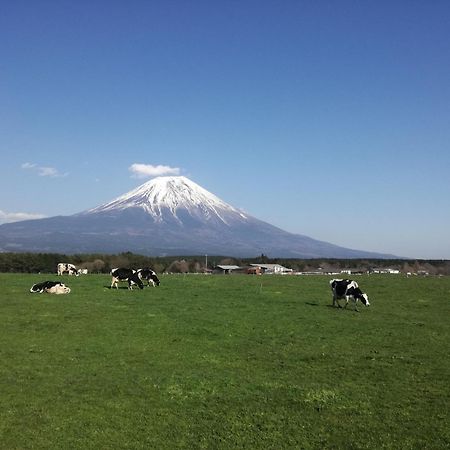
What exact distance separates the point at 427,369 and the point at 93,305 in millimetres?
15876

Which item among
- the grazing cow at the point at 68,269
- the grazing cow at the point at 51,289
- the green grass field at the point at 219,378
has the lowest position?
the green grass field at the point at 219,378

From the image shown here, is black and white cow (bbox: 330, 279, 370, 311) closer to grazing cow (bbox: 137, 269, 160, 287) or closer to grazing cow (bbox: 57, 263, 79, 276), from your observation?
grazing cow (bbox: 137, 269, 160, 287)

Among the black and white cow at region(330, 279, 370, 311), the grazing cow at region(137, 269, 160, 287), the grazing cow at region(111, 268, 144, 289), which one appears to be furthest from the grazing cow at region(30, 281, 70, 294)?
the black and white cow at region(330, 279, 370, 311)

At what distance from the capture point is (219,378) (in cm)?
1254

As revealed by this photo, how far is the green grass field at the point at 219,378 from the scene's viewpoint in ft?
30.5

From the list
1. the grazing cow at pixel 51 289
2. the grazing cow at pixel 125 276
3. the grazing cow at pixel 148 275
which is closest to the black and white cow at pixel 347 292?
the grazing cow at pixel 125 276

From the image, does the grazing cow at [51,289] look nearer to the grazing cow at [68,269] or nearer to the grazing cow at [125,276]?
the grazing cow at [125,276]

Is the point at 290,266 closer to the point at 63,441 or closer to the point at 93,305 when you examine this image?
the point at 93,305

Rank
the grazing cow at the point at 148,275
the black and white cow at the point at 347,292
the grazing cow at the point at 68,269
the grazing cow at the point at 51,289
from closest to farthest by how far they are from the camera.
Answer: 1. the black and white cow at the point at 347,292
2. the grazing cow at the point at 51,289
3. the grazing cow at the point at 148,275
4. the grazing cow at the point at 68,269

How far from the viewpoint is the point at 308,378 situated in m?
12.7

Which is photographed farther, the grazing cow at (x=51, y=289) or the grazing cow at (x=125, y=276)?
the grazing cow at (x=125, y=276)

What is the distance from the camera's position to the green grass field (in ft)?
30.5

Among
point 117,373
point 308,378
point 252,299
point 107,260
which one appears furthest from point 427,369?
point 107,260

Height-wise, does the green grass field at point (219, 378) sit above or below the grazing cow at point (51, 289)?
below
